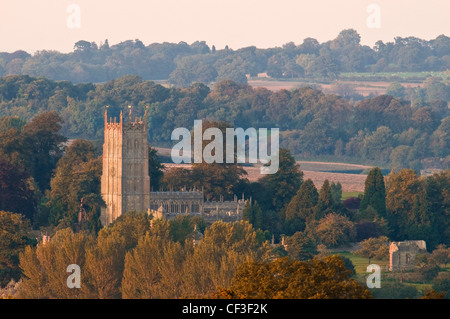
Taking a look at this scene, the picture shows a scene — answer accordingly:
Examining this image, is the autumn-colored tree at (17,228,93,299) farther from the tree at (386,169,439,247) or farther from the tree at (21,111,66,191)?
the tree at (386,169,439,247)

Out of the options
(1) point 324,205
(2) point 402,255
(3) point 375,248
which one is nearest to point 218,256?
(2) point 402,255

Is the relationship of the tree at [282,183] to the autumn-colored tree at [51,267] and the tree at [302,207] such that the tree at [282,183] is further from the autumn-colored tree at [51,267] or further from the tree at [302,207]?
the autumn-colored tree at [51,267]

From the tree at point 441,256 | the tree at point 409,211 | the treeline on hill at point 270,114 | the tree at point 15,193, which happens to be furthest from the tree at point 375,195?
the treeline on hill at point 270,114

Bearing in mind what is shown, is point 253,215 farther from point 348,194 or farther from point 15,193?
point 348,194

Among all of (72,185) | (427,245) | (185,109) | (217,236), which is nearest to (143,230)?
(217,236)

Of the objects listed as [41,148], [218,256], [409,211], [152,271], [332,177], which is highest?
[41,148]

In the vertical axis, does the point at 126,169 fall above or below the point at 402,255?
above
